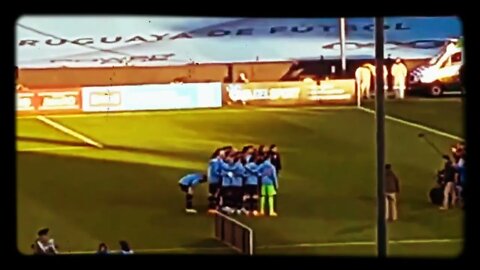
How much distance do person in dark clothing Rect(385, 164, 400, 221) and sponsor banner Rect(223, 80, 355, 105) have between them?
20 cm

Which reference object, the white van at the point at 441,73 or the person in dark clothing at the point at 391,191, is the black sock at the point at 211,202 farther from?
the white van at the point at 441,73

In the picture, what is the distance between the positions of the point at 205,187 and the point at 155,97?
25cm

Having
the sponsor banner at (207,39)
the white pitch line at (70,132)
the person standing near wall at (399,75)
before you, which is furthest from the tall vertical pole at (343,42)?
the white pitch line at (70,132)

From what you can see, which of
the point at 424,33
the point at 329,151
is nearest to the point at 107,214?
the point at 329,151

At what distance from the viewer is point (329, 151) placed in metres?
2.07

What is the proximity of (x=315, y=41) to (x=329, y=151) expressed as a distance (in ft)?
0.88

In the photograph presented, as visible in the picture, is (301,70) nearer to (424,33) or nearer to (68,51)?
(424,33)

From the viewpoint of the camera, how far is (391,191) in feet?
6.74

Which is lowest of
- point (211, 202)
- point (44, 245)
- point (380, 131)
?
point (44, 245)

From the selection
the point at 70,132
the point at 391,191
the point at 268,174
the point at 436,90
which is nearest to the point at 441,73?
the point at 436,90

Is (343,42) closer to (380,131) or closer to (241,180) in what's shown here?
(380,131)

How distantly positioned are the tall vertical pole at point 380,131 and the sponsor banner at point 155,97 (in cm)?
39

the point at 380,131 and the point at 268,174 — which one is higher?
the point at 380,131

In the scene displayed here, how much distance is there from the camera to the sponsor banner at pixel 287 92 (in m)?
2.05
